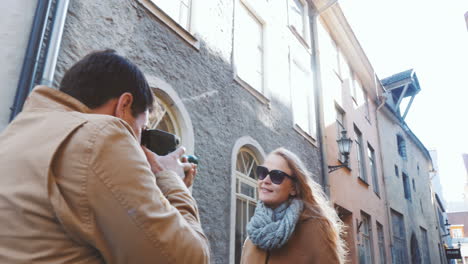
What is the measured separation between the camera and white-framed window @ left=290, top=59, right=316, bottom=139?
9.25 m

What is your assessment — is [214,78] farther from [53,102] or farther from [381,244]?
[381,244]

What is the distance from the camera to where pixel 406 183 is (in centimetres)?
1962

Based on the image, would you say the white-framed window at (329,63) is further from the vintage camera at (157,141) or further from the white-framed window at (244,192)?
the vintage camera at (157,141)

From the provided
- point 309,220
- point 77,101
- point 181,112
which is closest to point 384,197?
point 181,112

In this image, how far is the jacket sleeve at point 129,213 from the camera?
3.49ft

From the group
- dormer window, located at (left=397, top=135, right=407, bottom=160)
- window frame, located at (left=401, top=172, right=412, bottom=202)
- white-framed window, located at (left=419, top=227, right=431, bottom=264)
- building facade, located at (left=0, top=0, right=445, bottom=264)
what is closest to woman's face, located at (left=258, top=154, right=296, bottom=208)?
building facade, located at (left=0, top=0, right=445, bottom=264)

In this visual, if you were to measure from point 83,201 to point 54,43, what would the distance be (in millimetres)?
2972

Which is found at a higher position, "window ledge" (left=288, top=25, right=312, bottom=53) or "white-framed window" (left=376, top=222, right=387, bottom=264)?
"window ledge" (left=288, top=25, right=312, bottom=53)

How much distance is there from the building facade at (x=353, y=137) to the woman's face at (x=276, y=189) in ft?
22.6

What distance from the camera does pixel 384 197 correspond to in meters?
14.8

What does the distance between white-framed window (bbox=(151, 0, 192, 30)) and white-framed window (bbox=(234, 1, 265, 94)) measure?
3.86ft

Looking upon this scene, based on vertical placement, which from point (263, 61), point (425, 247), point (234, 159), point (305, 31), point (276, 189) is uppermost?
point (305, 31)

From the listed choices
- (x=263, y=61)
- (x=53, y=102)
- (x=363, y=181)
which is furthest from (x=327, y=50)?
(x=53, y=102)

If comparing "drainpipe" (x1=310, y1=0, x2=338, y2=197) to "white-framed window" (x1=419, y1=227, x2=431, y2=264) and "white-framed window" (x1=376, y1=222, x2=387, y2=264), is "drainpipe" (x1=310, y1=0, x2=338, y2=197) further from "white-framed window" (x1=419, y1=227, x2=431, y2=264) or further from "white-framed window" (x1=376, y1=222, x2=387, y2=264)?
"white-framed window" (x1=419, y1=227, x2=431, y2=264)
